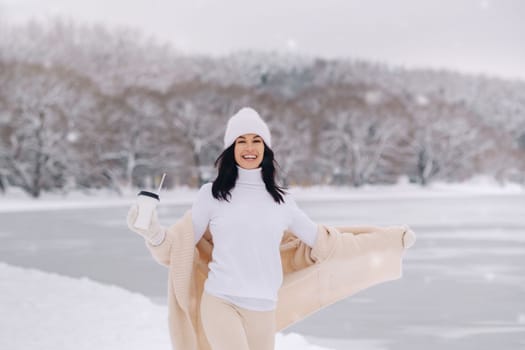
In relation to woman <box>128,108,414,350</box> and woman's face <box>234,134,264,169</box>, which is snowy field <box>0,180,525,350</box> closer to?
woman <box>128,108,414,350</box>

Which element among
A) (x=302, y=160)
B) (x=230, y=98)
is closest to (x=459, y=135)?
(x=302, y=160)

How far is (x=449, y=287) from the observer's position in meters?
8.59

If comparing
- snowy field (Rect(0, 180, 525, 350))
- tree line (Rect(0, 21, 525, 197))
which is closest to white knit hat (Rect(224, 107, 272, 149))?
snowy field (Rect(0, 180, 525, 350))

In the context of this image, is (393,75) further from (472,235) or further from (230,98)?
(472,235)

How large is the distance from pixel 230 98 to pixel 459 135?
18357 millimetres

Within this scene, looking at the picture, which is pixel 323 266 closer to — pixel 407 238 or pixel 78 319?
pixel 407 238

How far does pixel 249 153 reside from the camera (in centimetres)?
310

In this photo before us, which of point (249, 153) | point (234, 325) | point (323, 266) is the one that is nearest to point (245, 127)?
point (249, 153)

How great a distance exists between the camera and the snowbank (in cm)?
518

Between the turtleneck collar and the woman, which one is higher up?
the turtleneck collar

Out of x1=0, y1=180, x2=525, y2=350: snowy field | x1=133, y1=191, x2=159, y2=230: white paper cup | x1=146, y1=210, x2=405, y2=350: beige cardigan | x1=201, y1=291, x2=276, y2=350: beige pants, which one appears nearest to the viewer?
x1=133, y1=191, x2=159, y2=230: white paper cup

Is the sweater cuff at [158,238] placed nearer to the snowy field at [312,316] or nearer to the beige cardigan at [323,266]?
the beige cardigan at [323,266]

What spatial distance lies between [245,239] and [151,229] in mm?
424

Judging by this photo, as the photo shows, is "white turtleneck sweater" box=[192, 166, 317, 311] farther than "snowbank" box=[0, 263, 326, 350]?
No
